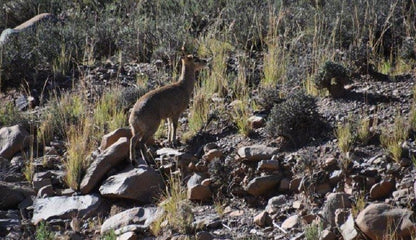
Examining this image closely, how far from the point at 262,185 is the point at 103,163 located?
2.24 m

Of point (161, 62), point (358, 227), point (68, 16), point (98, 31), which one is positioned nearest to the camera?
point (358, 227)

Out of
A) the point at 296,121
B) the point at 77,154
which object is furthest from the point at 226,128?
the point at 77,154

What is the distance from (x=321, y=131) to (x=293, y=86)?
182 centimetres

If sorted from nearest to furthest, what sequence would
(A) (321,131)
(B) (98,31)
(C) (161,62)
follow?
1. (A) (321,131)
2. (C) (161,62)
3. (B) (98,31)

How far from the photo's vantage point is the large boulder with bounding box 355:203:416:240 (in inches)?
291

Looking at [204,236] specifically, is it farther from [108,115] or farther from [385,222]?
[108,115]

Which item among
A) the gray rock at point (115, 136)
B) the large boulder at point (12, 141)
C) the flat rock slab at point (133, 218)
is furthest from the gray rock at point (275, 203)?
the large boulder at point (12, 141)

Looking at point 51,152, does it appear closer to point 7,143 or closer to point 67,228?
point 7,143

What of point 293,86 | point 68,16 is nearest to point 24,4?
point 68,16

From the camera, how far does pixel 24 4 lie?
55.4ft

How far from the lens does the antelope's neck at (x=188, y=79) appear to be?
35.6 ft

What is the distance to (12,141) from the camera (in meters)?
10.8

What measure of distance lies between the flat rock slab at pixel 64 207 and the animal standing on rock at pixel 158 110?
0.81 metres

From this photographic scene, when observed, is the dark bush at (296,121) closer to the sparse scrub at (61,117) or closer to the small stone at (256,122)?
the small stone at (256,122)
